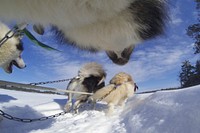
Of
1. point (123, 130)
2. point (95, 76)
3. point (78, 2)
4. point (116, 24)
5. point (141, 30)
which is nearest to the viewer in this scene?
point (78, 2)

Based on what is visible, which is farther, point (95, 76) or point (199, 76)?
point (199, 76)

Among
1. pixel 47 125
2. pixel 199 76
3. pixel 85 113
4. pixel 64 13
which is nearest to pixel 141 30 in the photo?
pixel 64 13

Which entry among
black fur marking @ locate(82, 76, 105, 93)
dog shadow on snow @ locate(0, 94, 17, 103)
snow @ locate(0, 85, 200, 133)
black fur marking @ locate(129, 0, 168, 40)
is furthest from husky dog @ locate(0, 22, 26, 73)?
black fur marking @ locate(129, 0, 168, 40)

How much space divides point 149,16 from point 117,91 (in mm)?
4581

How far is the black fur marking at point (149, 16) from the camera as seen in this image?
1049 millimetres

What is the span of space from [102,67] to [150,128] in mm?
4129

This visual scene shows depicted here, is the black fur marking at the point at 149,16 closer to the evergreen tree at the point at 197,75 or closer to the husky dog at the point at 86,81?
the husky dog at the point at 86,81

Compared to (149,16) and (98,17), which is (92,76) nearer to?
(149,16)

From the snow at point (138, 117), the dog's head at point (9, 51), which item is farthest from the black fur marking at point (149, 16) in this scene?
the dog's head at point (9, 51)

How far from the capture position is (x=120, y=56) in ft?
5.64

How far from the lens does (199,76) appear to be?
1423 cm

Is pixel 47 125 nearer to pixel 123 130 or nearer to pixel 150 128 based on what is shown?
pixel 123 130

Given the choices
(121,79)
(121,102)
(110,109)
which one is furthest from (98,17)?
(121,79)

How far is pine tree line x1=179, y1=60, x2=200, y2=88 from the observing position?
14062 mm
